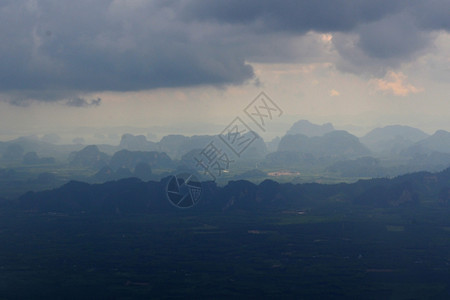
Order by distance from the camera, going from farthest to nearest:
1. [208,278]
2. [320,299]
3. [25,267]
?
[25,267], [208,278], [320,299]

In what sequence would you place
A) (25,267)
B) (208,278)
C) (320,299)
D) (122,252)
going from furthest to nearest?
(122,252) < (25,267) < (208,278) < (320,299)

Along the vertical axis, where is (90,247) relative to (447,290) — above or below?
above

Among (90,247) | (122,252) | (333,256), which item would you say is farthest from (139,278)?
(333,256)

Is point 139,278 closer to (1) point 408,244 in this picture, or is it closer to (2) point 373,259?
(2) point 373,259

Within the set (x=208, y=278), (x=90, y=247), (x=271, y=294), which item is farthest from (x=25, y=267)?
(x=271, y=294)

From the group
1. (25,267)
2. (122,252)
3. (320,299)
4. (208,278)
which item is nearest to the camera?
(320,299)

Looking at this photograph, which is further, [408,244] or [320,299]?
[408,244]

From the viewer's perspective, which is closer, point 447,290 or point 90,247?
point 447,290

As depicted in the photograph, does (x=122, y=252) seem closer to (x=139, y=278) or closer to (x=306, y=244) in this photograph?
Answer: (x=139, y=278)

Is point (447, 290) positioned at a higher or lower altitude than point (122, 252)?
lower
